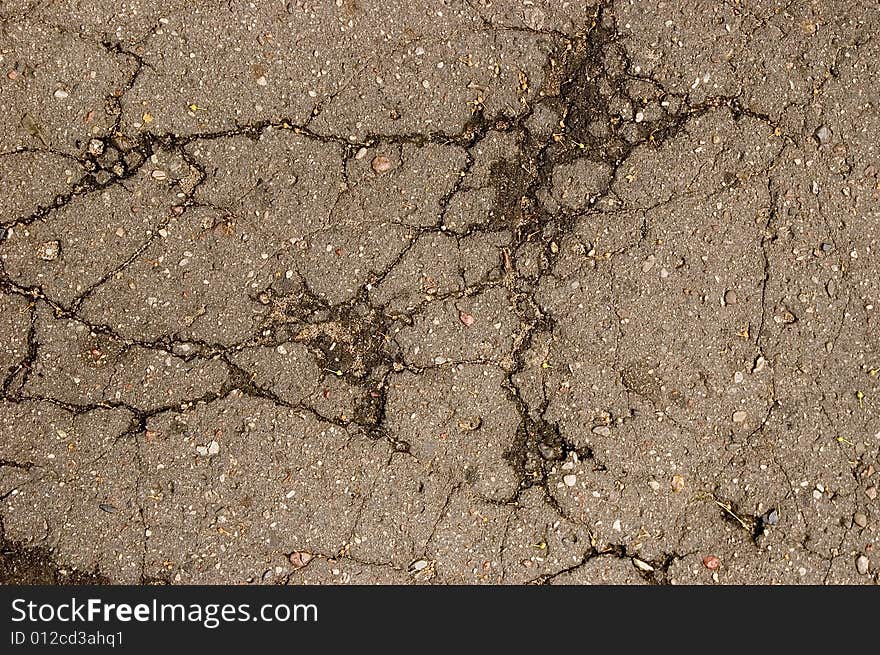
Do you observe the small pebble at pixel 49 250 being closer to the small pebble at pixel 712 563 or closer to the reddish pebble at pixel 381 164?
the reddish pebble at pixel 381 164

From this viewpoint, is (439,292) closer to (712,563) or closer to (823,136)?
(712,563)

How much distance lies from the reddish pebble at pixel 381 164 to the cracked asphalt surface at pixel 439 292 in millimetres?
13

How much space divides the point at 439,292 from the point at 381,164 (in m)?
0.63

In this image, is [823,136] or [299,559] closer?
[299,559]

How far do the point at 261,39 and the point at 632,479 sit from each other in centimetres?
256

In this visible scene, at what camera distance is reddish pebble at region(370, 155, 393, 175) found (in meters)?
3.44

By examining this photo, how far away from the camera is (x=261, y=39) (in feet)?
11.3

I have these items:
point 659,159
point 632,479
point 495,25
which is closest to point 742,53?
point 659,159

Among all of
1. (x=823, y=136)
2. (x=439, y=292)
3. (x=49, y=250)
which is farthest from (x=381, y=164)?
(x=823, y=136)

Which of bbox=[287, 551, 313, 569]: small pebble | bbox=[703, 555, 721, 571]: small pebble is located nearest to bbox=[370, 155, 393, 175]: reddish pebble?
bbox=[287, 551, 313, 569]: small pebble

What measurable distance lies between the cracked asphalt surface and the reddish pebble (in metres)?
0.01

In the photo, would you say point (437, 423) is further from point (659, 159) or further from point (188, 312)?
point (659, 159)

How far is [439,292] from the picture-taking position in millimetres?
3412

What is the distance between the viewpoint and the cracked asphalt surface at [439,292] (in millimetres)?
3359
